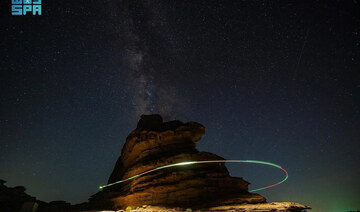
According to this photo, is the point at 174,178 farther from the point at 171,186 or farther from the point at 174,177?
the point at 171,186

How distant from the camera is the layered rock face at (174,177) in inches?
746

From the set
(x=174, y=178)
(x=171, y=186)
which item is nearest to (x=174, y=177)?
(x=174, y=178)

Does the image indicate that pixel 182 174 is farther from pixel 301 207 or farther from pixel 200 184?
pixel 301 207

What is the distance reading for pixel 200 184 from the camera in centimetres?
1969

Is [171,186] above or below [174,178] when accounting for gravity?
below

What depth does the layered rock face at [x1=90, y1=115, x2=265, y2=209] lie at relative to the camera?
746 inches

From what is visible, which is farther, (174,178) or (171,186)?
(174,178)

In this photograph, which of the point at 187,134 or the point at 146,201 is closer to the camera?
the point at 146,201

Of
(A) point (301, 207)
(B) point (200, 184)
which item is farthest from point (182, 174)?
(A) point (301, 207)

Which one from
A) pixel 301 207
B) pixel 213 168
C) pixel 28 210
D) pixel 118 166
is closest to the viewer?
pixel 28 210

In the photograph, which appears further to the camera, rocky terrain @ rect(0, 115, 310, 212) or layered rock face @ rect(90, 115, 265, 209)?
layered rock face @ rect(90, 115, 265, 209)

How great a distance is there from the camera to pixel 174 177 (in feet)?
66.3

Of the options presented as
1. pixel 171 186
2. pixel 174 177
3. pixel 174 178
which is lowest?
Result: pixel 171 186

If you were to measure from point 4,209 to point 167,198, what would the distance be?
50.7ft
